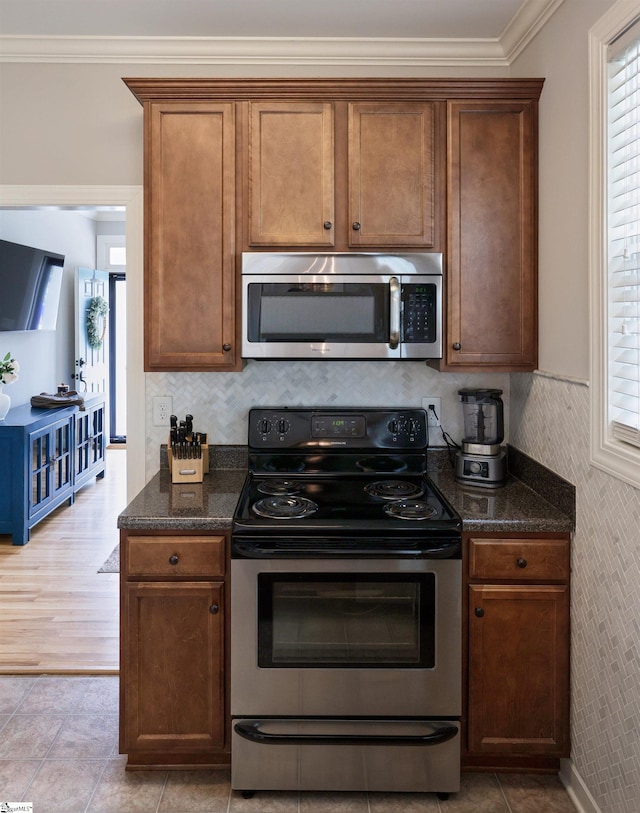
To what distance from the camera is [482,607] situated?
2.13m

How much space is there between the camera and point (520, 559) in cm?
213

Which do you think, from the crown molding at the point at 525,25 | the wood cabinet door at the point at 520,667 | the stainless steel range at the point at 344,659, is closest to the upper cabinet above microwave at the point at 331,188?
the crown molding at the point at 525,25

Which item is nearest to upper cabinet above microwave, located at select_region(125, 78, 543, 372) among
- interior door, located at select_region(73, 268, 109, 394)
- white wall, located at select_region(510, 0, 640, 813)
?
white wall, located at select_region(510, 0, 640, 813)

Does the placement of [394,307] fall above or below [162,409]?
above

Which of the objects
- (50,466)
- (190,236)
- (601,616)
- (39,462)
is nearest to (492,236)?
(190,236)

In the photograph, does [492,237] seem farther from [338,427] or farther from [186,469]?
[186,469]

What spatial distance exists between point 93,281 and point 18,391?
2.16 m

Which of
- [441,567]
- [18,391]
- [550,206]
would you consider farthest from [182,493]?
[18,391]

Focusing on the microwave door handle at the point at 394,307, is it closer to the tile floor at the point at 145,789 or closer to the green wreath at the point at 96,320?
the tile floor at the point at 145,789

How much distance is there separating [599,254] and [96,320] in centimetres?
626

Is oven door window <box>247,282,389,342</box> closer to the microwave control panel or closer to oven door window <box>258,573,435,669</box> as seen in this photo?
the microwave control panel

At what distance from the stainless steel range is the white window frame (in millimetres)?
506

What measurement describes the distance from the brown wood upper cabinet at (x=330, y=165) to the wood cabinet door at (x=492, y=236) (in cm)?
13

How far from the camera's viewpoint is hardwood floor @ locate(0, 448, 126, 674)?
302cm
